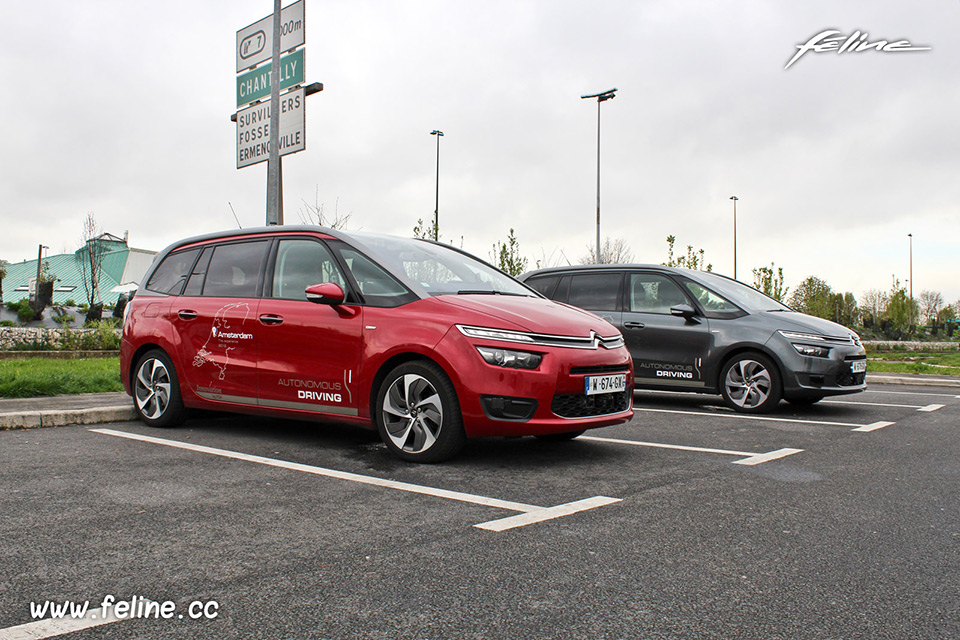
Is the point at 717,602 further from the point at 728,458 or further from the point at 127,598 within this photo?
the point at 728,458

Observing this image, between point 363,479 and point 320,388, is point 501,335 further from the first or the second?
point 320,388

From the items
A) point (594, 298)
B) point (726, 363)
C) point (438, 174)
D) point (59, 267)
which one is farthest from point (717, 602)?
point (59, 267)

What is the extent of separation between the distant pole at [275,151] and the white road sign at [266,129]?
0.27 ft

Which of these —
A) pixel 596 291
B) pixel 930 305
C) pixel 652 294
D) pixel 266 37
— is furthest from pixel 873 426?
pixel 930 305

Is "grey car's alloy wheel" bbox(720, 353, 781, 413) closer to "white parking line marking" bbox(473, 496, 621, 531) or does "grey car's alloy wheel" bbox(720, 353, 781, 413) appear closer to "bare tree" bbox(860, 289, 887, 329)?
"white parking line marking" bbox(473, 496, 621, 531)

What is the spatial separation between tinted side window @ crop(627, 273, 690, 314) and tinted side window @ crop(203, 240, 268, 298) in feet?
15.4

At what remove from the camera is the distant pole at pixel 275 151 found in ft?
34.7

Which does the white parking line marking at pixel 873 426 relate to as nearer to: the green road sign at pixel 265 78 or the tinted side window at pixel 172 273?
the tinted side window at pixel 172 273

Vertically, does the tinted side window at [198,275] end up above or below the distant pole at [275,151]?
below

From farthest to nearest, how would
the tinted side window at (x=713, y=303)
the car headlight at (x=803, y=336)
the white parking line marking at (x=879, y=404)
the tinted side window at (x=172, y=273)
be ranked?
the white parking line marking at (x=879, y=404), the tinted side window at (x=713, y=303), the car headlight at (x=803, y=336), the tinted side window at (x=172, y=273)

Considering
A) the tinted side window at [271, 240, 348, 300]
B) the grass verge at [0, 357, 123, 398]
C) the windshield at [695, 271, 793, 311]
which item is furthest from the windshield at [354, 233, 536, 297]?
the grass verge at [0, 357, 123, 398]

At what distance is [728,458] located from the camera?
5.59 m

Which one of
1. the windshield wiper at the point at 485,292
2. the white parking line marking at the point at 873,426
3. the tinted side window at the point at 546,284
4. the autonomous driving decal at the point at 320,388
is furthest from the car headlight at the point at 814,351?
the autonomous driving decal at the point at 320,388

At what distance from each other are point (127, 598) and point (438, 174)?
35017mm
